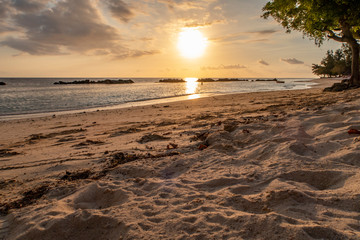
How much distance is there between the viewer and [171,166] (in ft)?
11.5

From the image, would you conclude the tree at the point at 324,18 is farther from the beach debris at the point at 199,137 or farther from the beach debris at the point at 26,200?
the beach debris at the point at 26,200

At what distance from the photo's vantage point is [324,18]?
41.0ft

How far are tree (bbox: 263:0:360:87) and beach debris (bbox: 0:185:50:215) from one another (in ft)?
45.8

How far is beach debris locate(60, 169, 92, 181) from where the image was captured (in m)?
3.36

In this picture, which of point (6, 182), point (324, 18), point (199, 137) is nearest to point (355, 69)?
point (324, 18)

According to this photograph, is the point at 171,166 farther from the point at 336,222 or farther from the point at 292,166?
the point at 336,222

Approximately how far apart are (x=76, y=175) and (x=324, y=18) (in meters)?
15.3

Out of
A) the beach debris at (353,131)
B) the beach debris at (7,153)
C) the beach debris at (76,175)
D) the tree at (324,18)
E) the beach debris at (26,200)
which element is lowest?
the beach debris at (7,153)

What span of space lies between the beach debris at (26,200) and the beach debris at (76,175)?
32 cm

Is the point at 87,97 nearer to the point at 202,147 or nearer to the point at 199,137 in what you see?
the point at 199,137

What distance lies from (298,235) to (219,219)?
66 centimetres

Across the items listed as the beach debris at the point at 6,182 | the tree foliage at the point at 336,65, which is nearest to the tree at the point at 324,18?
the beach debris at the point at 6,182

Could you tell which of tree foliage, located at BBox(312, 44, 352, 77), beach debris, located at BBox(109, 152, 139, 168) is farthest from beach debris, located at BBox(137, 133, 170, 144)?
tree foliage, located at BBox(312, 44, 352, 77)

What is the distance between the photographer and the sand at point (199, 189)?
6.27 feet
